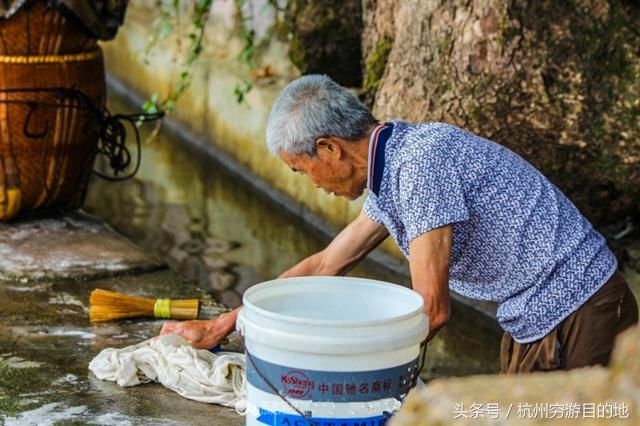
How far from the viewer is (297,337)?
3006mm

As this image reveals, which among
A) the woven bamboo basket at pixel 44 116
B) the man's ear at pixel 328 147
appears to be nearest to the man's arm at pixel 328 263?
the man's ear at pixel 328 147

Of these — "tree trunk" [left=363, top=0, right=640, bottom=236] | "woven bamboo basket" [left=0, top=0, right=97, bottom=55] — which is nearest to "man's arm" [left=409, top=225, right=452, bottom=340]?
"tree trunk" [left=363, top=0, right=640, bottom=236]

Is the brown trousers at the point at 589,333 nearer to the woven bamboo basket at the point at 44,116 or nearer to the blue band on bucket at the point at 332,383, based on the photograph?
the blue band on bucket at the point at 332,383

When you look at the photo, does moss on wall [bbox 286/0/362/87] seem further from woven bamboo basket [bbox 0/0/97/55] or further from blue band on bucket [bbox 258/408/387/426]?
blue band on bucket [bbox 258/408/387/426]

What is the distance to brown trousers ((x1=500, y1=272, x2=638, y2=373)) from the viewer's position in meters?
3.65

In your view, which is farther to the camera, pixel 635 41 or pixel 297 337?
pixel 635 41

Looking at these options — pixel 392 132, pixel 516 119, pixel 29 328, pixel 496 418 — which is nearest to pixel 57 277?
pixel 29 328

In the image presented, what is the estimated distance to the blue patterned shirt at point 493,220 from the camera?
3.40 meters

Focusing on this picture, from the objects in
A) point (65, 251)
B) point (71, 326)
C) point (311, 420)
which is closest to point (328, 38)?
point (65, 251)

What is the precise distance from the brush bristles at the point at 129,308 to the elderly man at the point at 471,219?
4.82 ft

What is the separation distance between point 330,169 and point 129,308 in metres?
1.69

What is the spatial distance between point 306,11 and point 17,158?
2.46 m

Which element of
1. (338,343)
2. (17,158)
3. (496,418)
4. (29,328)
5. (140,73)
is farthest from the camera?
(140,73)

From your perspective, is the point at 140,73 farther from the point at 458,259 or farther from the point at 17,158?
the point at 458,259
